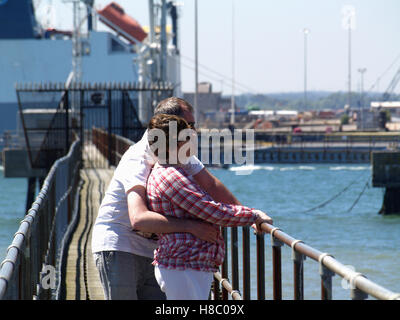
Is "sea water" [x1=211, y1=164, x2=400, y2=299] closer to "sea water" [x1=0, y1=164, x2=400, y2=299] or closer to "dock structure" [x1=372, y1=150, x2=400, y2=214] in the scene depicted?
"sea water" [x1=0, y1=164, x2=400, y2=299]

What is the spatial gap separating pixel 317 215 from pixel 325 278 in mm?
42128

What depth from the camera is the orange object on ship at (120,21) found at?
85.3 meters

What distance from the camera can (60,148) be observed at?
24.5 metres

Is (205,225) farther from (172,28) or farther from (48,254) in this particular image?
(172,28)

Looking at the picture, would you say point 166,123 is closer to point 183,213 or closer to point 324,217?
point 183,213

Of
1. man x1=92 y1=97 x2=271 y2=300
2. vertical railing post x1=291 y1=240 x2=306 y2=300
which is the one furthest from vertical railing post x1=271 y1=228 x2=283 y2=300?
man x1=92 y1=97 x2=271 y2=300

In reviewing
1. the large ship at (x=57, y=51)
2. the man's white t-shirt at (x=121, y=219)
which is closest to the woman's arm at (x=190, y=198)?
the man's white t-shirt at (x=121, y=219)

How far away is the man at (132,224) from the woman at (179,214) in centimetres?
6

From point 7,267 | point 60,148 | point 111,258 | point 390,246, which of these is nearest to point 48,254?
point 111,258

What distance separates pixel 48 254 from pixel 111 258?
11.8ft

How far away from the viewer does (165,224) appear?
13.4ft

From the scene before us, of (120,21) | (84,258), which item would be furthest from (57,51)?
(84,258)

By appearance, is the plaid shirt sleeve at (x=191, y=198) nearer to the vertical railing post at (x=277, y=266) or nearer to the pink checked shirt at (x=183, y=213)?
the pink checked shirt at (x=183, y=213)

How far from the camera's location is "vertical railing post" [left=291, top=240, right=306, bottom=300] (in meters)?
4.16
